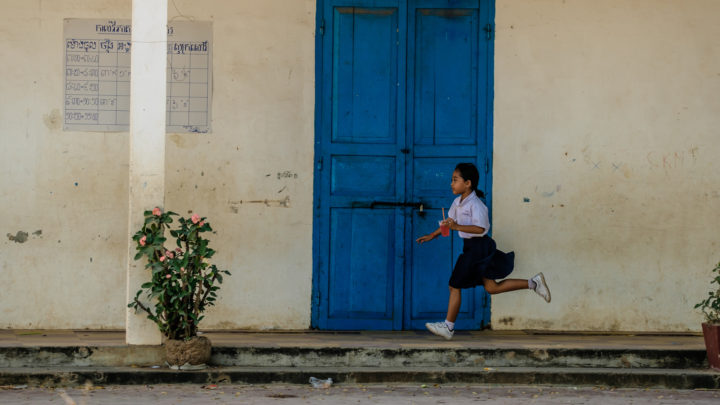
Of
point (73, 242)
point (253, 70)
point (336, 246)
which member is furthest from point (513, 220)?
point (73, 242)

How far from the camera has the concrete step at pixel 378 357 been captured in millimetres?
7348

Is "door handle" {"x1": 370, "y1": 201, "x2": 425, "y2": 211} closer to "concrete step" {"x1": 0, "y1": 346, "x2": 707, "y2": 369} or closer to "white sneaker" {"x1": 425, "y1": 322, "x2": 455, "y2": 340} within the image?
"white sneaker" {"x1": 425, "y1": 322, "x2": 455, "y2": 340}

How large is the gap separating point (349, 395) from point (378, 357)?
28.8 inches

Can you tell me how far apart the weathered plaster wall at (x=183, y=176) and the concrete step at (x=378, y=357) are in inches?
43.4

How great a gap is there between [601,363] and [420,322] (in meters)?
1.64

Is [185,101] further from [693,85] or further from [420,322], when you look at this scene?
[693,85]

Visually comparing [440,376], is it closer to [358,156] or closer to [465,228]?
[465,228]

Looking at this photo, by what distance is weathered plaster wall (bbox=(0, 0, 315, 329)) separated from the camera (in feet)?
27.7

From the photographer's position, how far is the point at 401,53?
340 inches

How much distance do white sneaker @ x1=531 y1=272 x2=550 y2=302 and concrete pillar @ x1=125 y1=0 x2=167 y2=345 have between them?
2.88 meters

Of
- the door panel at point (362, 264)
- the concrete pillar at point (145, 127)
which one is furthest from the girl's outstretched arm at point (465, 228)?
the concrete pillar at point (145, 127)

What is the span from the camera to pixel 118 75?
27.9ft

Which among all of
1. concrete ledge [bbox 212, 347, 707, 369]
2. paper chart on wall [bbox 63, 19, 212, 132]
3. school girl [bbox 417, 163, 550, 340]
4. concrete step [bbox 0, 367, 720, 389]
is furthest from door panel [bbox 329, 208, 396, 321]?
paper chart on wall [bbox 63, 19, 212, 132]

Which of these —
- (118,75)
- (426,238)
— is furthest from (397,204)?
(118,75)
